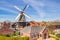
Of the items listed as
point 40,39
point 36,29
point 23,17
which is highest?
point 23,17

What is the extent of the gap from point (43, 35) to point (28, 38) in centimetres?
206

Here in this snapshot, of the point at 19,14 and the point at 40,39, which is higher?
the point at 19,14

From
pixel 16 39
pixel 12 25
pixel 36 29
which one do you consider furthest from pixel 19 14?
pixel 16 39

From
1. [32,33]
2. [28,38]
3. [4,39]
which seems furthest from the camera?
[32,33]

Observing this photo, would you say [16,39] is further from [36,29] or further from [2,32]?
[2,32]

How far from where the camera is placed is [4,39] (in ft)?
36.3

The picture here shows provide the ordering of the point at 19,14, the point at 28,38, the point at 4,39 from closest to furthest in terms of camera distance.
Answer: the point at 4,39
the point at 28,38
the point at 19,14

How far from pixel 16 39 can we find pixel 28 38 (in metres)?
1.70

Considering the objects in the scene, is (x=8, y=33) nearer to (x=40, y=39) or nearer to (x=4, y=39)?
(x=40, y=39)

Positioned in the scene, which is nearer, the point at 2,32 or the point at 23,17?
the point at 2,32

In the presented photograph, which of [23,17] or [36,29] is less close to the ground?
[23,17]

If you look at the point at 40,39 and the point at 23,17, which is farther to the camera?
the point at 23,17

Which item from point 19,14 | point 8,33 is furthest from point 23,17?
point 8,33

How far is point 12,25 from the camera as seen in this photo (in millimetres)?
21688
